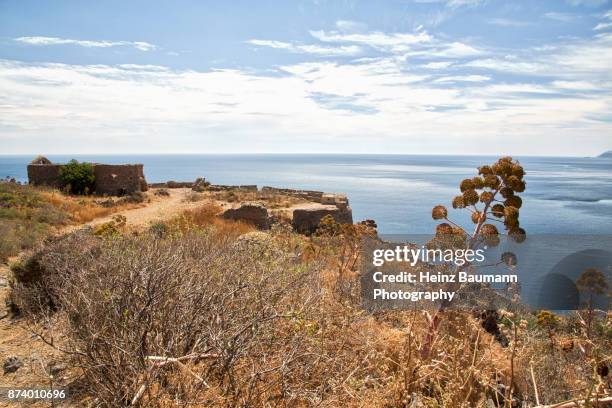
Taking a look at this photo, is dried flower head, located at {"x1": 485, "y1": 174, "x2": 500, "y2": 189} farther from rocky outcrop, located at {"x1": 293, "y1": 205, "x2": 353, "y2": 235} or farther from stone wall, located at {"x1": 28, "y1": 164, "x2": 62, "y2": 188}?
stone wall, located at {"x1": 28, "y1": 164, "x2": 62, "y2": 188}

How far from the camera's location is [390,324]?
19.0 feet

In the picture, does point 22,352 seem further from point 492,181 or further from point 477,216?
point 492,181

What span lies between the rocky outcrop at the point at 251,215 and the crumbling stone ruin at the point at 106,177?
1015 cm

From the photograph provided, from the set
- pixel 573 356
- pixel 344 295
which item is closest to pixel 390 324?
pixel 344 295

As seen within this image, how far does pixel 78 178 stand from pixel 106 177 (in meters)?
1.40

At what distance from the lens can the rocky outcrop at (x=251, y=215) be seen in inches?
665

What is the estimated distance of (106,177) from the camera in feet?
81.3

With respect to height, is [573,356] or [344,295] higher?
[344,295]

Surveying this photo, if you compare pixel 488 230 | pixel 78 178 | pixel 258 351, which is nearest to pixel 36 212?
pixel 78 178

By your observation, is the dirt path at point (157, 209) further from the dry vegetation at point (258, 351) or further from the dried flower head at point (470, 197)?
the dried flower head at point (470, 197)

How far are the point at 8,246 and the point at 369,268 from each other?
869 centimetres

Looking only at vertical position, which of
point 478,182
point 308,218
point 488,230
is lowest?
point 308,218

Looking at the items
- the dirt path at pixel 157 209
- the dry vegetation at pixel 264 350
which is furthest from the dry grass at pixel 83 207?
the dry vegetation at pixel 264 350

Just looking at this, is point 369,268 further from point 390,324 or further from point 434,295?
point 434,295
